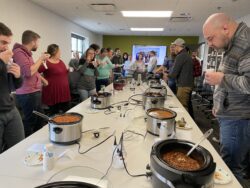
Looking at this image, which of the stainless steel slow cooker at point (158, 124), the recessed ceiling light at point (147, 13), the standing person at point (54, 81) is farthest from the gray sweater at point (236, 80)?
the recessed ceiling light at point (147, 13)

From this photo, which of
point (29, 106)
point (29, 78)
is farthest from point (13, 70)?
point (29, 106)

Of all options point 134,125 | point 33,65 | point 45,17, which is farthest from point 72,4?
point 134,125

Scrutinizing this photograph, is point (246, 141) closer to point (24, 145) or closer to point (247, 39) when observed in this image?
point (247, 39)

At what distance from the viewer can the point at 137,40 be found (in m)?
10.3

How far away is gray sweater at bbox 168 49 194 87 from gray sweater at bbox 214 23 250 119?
1.84 metres

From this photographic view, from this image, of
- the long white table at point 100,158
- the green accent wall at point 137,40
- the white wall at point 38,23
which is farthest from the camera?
Result: the green accent wall at point 137,40

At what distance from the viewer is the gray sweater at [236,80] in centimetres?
126

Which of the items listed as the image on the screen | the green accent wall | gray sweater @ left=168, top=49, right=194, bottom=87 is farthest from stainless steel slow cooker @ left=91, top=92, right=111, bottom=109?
the green accent wall

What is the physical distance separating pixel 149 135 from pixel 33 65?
167 centimetres

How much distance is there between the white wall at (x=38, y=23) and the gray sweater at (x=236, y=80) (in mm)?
3715

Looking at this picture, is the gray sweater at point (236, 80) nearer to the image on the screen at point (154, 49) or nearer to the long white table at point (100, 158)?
the long white table at point (100, 158)

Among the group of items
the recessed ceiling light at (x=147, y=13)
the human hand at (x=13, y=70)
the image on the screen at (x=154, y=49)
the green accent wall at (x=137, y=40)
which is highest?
the recessed ceiling light at (x=147, y=13)

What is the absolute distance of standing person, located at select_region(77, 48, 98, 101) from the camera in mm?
3322

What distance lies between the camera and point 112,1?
4051 mm
